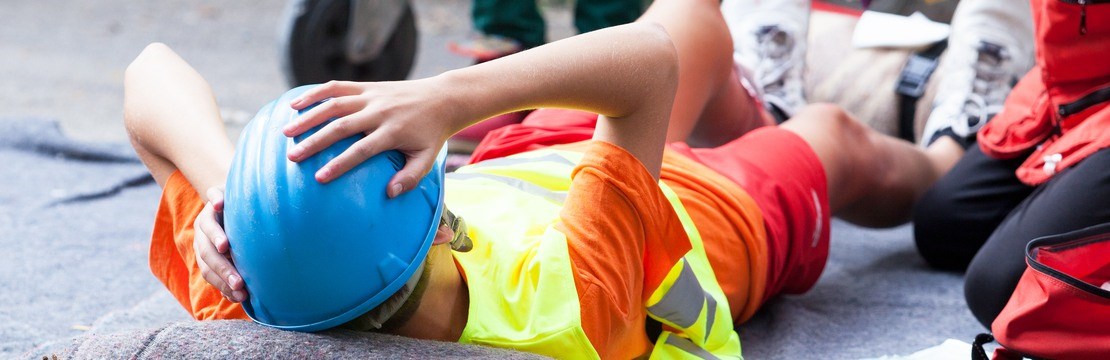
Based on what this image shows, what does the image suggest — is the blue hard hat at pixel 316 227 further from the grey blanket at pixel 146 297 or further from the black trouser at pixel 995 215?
the black trouser at pixel 995 215

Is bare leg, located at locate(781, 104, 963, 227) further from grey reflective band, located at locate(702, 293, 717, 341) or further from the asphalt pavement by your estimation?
the asphalt pavement

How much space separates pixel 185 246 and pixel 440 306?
0.27 meters

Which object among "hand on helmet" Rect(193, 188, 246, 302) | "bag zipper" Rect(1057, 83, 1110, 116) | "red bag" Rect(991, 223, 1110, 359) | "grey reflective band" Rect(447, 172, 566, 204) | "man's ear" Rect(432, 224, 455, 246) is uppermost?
"hand on helmet" Rect(193, 188, 246, 302)

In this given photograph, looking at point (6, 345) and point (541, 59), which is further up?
point (541, 59)

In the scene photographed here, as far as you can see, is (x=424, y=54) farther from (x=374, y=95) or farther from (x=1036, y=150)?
(x=374, y=95)

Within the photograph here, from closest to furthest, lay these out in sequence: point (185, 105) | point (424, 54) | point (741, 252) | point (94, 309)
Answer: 1. point (185, 105)
2. point (741, 252)
3. point (94, 309)
4. point (424, 54)

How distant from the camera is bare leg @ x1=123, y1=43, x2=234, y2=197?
3.08 ft

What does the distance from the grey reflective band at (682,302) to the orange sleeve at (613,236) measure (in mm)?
39

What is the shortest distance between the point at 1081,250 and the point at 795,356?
0.32m

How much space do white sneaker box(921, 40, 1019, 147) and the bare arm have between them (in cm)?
86

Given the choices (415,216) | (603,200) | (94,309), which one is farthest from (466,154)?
(415,216)

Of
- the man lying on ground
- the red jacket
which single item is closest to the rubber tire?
the man lying on ground

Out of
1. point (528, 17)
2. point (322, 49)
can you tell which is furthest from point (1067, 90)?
point (322, 49)

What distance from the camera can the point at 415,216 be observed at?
0.75 m
